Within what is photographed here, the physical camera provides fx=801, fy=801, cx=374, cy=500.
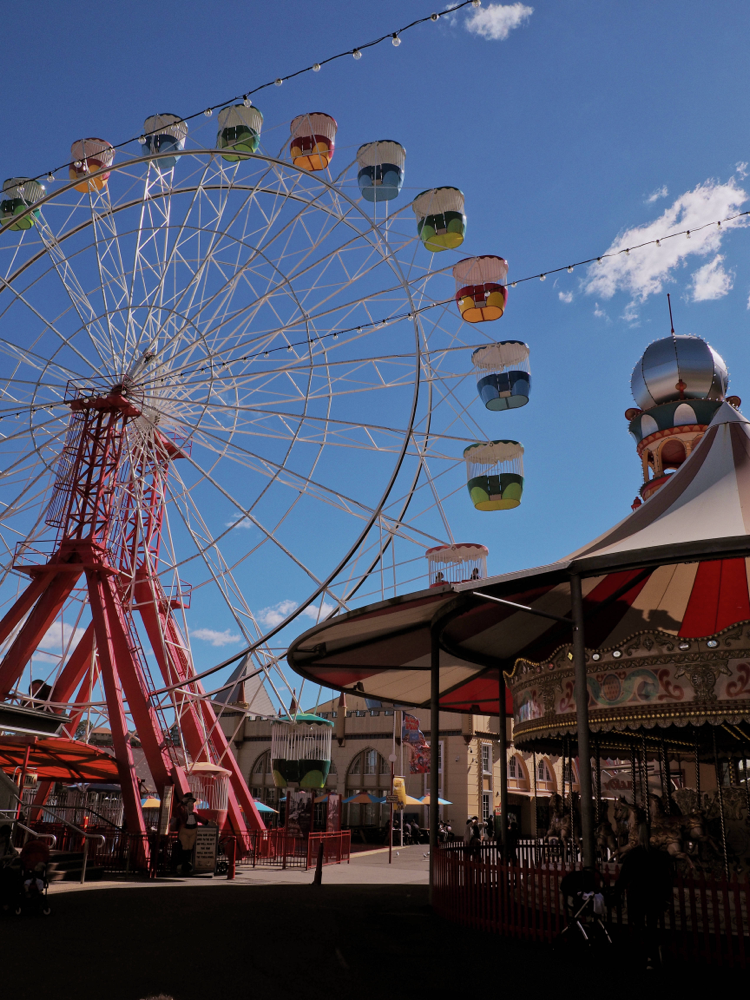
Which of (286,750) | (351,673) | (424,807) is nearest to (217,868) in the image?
(286,750)

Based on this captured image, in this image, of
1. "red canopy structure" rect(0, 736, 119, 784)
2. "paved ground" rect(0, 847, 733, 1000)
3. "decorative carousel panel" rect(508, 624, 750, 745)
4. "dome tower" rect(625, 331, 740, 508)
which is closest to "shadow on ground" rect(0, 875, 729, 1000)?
"paved ground" rect(0, 847, 733, 1000)

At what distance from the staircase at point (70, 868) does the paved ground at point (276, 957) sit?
3935 millimetres

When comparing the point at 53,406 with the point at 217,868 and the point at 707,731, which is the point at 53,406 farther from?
the point at 707,731

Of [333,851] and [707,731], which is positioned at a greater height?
[707,731]

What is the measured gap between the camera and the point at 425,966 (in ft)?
25.4

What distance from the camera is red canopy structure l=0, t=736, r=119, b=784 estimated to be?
17.2 metres

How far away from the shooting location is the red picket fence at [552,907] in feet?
26.0

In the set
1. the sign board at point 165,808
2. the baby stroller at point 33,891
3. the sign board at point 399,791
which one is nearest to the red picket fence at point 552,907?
the baby stroller at point 33,891

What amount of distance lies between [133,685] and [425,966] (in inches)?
498

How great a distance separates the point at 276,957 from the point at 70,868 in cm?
1040

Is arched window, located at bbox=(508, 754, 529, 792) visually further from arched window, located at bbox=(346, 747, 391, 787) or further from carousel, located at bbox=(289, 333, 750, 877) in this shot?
carousel, located at bbox=(289, 333, 750, 877)

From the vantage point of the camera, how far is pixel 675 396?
27.9m

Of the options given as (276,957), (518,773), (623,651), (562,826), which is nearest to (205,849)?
(562,826)

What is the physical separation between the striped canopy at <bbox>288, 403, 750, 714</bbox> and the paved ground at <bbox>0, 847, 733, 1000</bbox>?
151 inches
